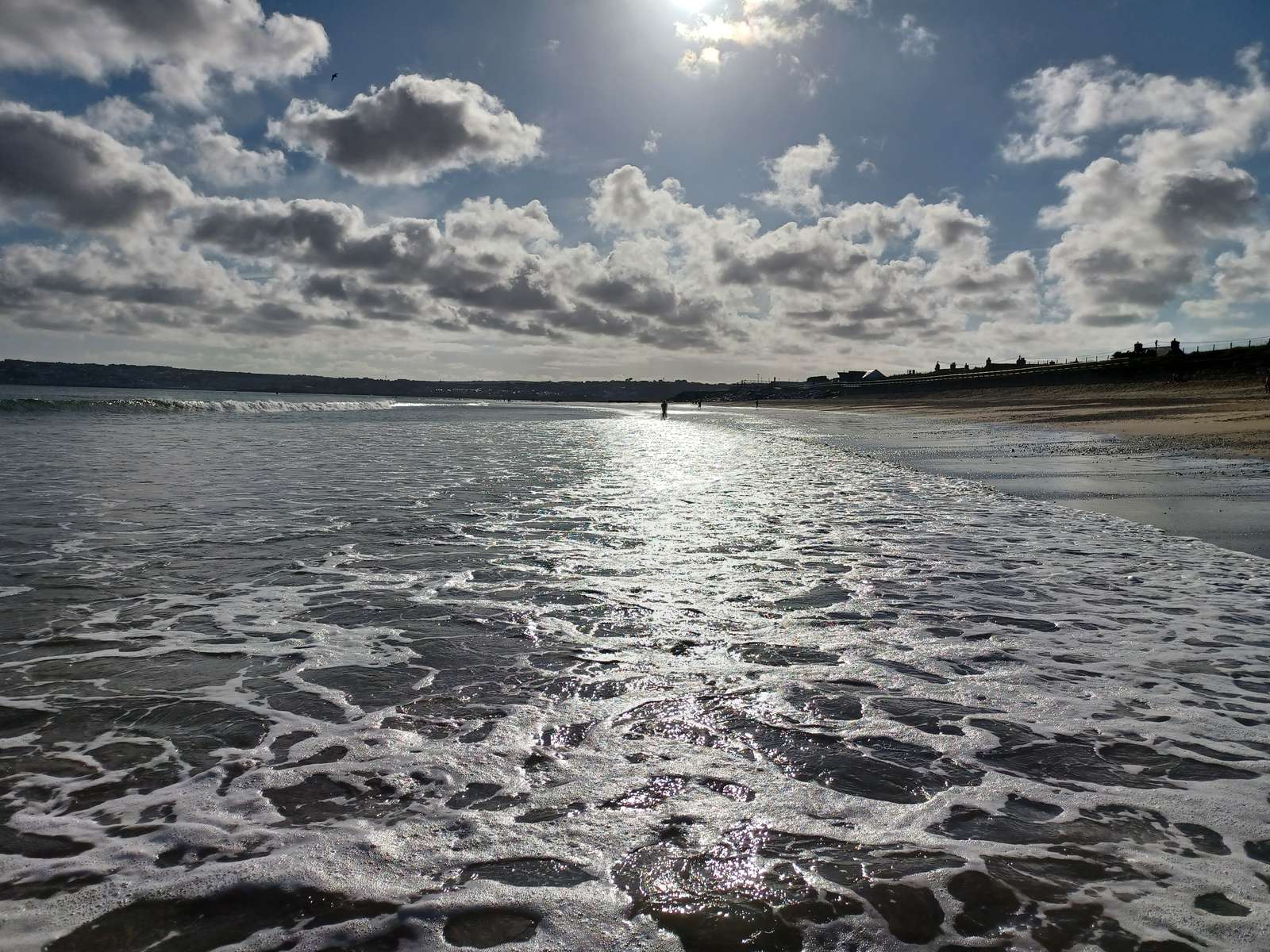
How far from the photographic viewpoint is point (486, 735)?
4645mm

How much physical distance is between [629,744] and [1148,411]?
5019 cm

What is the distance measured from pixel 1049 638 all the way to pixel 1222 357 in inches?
3419

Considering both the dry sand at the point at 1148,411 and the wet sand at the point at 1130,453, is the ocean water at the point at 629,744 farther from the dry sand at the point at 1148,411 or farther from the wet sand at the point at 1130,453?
the dry sand at the point at 1148,411

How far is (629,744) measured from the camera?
452 centimetres

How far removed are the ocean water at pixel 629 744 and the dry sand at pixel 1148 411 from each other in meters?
19.9

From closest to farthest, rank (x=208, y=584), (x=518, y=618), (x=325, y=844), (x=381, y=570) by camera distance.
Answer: (x=325, y=844)
(x=518, y=618)
(x=208, y=584)
(x=381, y=570)

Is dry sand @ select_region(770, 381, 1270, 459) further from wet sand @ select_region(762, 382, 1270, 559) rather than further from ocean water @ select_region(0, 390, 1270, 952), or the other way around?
ocean water @ select_region(0, 390, 1270, 952)

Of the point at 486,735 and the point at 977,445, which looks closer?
the point at 486,735

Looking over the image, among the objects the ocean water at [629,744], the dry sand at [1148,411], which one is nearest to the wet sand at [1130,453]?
the dry sand at [1148,411]

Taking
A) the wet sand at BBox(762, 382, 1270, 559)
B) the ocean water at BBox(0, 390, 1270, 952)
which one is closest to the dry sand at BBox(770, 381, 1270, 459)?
the wet sand at BBox(762, 382, 1270, 559)

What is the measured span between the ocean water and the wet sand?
300cm

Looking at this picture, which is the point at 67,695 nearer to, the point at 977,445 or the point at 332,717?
the point at 332,717

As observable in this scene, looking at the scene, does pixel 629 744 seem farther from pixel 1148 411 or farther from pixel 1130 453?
pixel 1148 411

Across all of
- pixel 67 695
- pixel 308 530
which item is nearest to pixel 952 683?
pixel 67 695
